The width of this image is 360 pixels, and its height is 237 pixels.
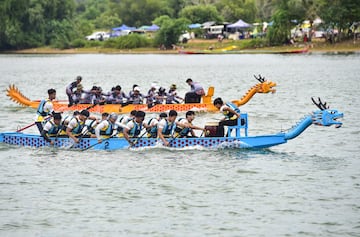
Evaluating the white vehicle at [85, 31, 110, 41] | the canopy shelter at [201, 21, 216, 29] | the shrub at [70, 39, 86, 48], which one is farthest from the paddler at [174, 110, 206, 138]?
the white vehicle at [85, 31, 110, 41]

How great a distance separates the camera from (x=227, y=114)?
23703 millimetres

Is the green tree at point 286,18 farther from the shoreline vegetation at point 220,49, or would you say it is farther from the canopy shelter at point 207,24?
the canopy shelter at point 207,24

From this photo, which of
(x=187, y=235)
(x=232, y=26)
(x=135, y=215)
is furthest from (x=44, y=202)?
(x=232, y=26)

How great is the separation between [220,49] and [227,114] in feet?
262

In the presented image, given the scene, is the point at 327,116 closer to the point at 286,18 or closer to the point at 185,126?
the point at 185,126

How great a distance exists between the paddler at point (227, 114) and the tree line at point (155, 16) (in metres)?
61.0

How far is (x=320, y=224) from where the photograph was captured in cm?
1719

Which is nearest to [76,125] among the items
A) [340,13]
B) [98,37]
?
[340,13]

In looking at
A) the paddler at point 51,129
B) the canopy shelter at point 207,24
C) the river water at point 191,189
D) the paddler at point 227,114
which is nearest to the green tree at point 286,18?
the canopy shelter at point 207,24

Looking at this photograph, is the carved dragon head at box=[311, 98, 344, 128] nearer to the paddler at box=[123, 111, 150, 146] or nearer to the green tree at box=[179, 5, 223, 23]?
the paddler at box=[123, 111, 150, 146]

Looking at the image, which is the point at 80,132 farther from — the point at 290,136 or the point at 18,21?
the point at 18,21

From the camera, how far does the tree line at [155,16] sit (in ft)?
284

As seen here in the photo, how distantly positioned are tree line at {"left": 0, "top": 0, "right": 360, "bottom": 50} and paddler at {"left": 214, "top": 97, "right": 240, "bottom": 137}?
60965mm

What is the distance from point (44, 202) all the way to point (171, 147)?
18.4ft
